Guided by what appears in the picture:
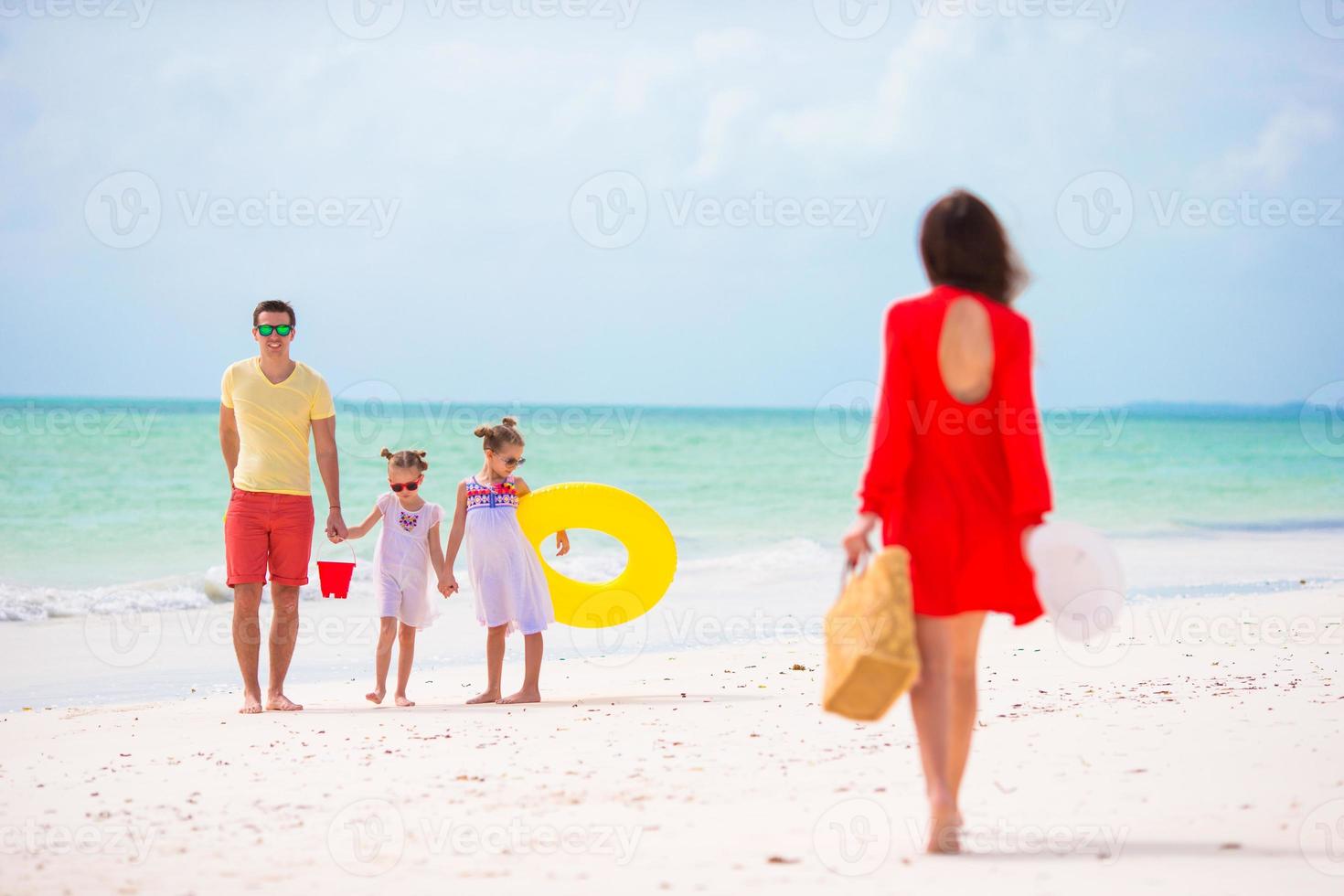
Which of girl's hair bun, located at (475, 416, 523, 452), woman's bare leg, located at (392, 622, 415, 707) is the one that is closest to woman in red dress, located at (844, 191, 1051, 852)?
girl's hair bun, located at (475, 416, 523, 452)

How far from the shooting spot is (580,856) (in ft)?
10.6

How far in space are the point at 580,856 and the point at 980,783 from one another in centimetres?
131

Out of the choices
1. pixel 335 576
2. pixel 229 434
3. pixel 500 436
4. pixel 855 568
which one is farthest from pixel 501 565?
pixel 855 568

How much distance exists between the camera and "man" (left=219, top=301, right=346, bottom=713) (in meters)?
5.54

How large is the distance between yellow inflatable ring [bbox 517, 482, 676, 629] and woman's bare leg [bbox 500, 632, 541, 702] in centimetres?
25

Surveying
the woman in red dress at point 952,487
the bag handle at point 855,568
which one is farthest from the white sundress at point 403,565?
the woman in red dress at point 952,487

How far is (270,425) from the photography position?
18.2 ft

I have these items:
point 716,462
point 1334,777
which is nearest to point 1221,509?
point 716,462

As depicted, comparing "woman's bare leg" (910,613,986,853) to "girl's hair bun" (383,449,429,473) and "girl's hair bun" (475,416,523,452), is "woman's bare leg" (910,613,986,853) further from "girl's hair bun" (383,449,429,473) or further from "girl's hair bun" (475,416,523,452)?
"girl's hair bun" (383,449,429,473)

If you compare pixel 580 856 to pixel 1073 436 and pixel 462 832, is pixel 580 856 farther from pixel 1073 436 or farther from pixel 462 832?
pixel 1073 436

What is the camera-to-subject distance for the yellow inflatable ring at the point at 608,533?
603 cm

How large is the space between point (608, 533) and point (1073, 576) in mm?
3471

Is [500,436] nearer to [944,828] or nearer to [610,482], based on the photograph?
[944,828]

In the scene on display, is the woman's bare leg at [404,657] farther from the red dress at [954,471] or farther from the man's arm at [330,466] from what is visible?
the red dress at [954,471]
